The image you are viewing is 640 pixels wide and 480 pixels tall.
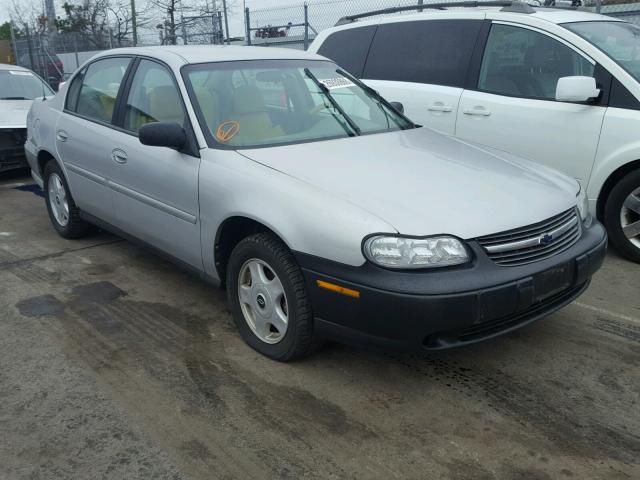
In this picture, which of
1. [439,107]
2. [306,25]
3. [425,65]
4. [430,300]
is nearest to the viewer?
[430,300]

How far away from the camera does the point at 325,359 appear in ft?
11.0

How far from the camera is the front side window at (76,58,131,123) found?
4516 mm

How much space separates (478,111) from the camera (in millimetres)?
5336

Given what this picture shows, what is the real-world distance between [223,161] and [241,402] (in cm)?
129

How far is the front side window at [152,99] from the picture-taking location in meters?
3.86

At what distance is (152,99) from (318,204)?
5.83ft

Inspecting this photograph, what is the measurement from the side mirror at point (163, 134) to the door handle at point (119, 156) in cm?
64

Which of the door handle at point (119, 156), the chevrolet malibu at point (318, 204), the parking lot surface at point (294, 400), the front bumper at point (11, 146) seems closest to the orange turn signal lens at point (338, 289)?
the chevrolet malibu at point (318, 204)

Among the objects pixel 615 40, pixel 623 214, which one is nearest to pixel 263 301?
pixel 623 214

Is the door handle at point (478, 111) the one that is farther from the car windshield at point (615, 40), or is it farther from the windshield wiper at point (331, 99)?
the windshield wiper at point (331, 99)

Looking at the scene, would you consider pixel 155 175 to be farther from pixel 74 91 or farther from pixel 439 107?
pixel 439 107

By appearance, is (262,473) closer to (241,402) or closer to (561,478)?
(241,402)

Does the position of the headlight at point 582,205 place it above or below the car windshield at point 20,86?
below

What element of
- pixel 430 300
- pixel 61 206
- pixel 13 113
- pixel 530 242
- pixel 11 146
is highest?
pixel 13 113
